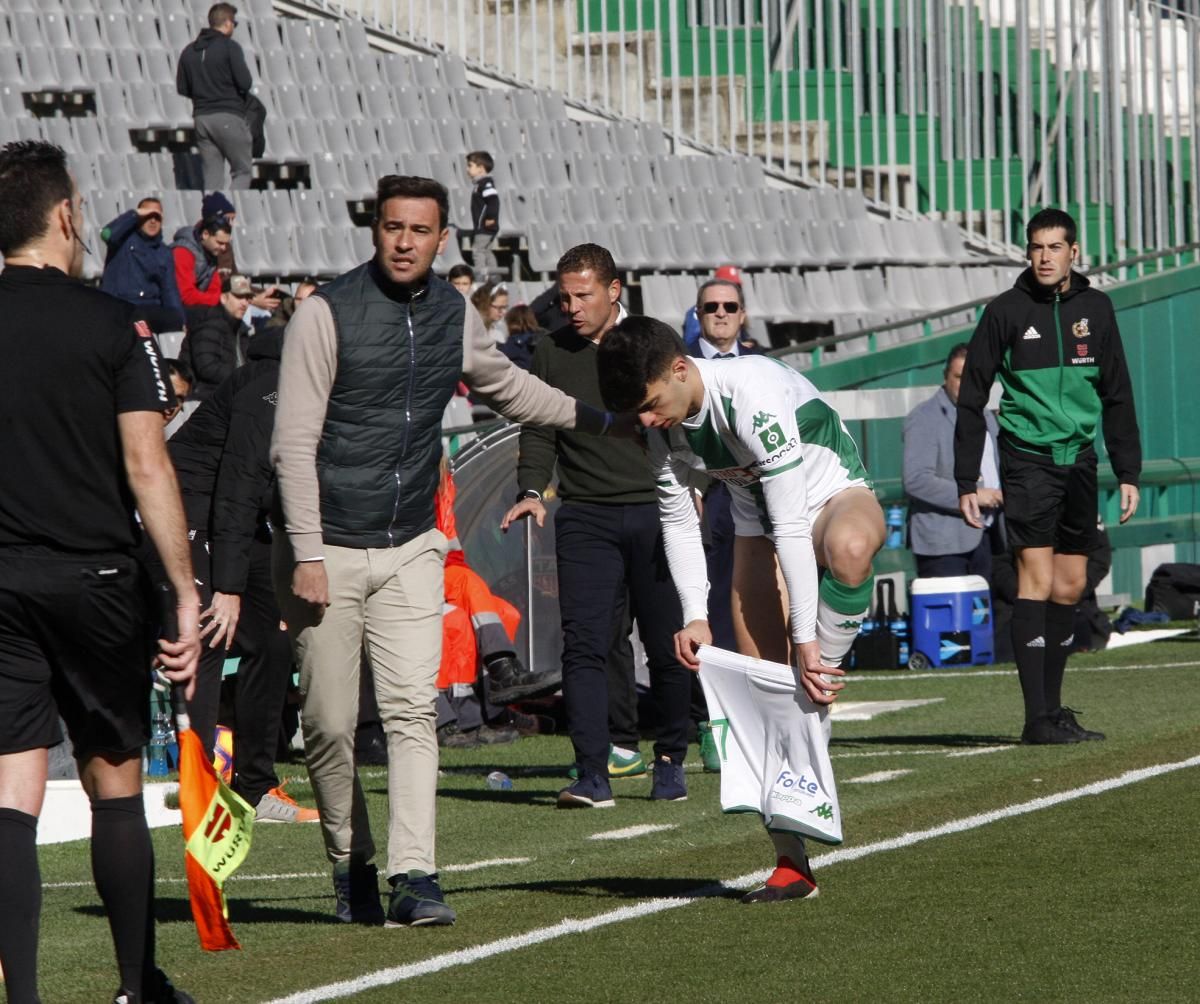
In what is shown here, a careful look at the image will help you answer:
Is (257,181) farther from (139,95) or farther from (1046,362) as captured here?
(1046,362)

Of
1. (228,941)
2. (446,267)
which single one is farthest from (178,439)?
(446,267)

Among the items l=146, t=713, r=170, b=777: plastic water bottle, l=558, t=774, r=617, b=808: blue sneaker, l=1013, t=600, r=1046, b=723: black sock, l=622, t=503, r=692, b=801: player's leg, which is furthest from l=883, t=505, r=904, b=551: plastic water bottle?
l=558, t=774, r=617, b=808: blue sneaker

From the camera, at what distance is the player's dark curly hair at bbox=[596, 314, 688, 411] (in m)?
5.86

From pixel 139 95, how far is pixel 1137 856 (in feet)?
58.8

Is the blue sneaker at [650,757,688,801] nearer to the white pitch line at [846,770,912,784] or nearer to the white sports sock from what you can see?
the white pitch line at [846,770,912,784]

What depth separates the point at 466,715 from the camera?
1105 centimetres

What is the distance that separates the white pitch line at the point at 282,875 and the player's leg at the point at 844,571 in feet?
5.46

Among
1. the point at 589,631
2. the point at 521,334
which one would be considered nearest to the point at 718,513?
the point at 589,631

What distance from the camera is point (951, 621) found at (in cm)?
1391

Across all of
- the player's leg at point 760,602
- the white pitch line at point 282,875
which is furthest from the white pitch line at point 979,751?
the player's leg at point 760,602

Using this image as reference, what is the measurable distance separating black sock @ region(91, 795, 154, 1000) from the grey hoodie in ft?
53.4

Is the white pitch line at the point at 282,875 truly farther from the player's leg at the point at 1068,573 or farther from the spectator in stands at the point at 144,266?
the spectator in stands at the point at 144,266

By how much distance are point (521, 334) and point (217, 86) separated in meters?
6.29

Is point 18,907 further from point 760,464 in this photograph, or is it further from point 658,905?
point 760,464
